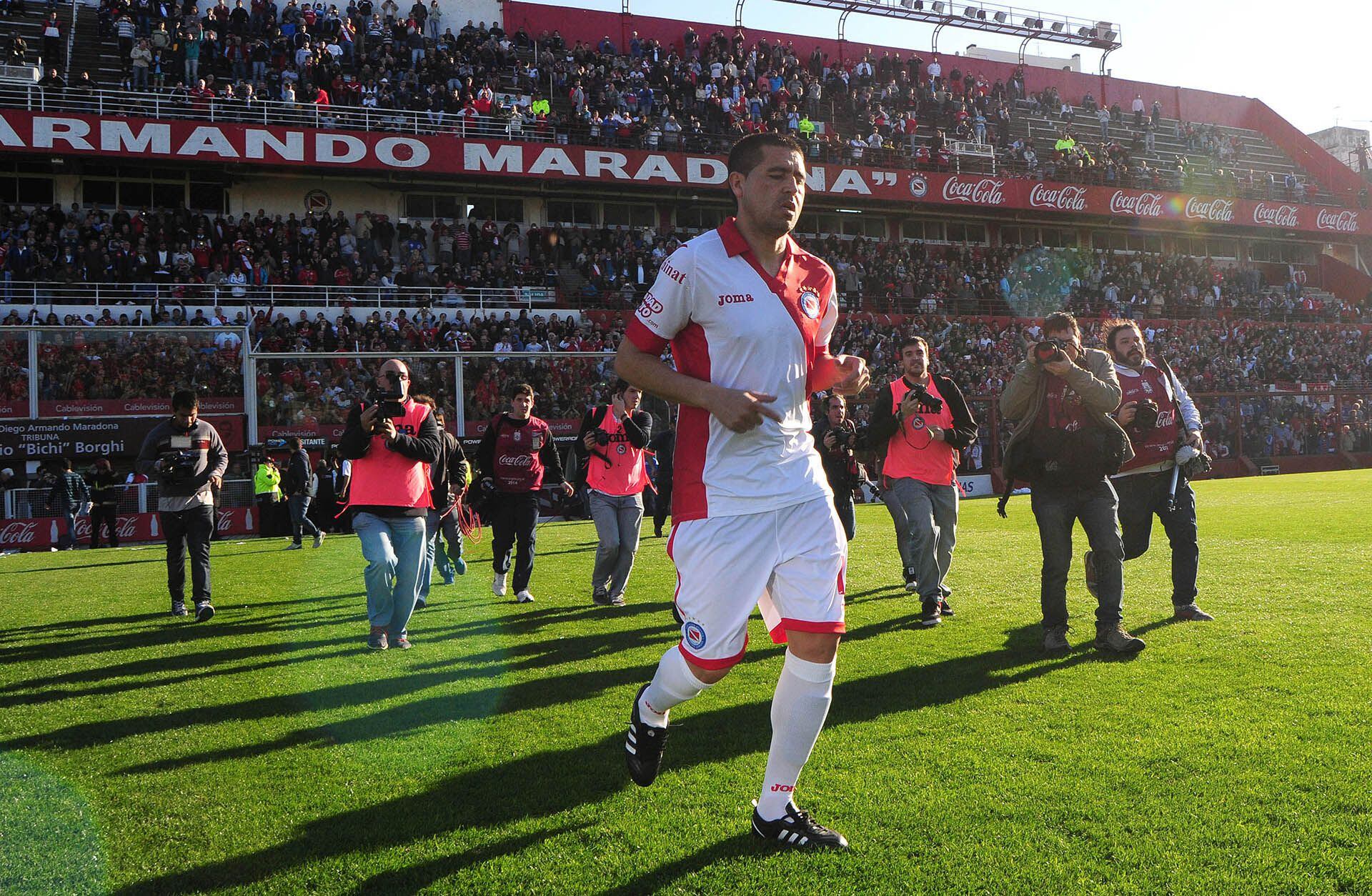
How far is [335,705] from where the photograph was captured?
232 inches

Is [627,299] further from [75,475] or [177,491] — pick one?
[177,491]

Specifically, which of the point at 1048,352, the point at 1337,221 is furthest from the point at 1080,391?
the point at 1337,221

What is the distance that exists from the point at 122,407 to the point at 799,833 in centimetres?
2228

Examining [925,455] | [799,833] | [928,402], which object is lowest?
[799,833]

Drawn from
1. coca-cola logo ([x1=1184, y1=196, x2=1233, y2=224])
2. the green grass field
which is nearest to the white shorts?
the green grass field

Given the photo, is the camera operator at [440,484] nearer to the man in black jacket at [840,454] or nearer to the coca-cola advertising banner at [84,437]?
the man in black jacket at [840,454]

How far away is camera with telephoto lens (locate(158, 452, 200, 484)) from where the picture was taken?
9.13m

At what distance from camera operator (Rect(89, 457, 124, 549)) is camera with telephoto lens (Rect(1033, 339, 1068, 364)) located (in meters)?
19.2

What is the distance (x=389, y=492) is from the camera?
24.3 ft

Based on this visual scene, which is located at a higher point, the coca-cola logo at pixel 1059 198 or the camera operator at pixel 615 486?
the coca-cola logo at pixel 1059 198

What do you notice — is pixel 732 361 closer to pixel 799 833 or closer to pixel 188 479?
pixel 799 833

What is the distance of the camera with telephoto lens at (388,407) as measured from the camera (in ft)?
23.1

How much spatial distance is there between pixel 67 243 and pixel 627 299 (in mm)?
14920

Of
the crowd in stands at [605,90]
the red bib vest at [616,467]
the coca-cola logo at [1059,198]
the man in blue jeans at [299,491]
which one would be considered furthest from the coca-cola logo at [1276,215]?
the red bib vest at [616,467]
